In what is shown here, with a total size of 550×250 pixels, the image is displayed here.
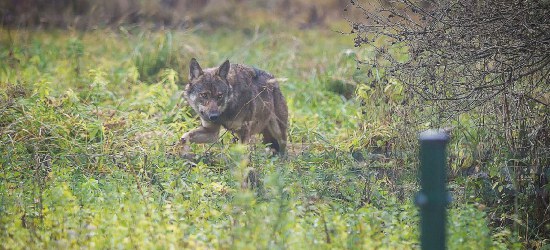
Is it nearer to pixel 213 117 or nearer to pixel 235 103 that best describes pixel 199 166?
pixel 213 117

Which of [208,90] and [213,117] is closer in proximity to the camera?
[213,117]

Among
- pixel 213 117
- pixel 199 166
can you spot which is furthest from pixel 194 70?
pixel 199 166

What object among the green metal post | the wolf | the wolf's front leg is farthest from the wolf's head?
the green metal post

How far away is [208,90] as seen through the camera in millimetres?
8781

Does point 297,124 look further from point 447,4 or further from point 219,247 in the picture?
point 219,247

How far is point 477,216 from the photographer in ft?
17.3

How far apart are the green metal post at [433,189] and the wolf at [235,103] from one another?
192 inches

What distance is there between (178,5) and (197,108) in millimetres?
12378

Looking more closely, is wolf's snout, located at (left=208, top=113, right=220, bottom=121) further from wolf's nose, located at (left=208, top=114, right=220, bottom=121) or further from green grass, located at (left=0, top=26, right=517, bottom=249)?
green grass, located at (left=0, top=26, right=517, bottom=249)

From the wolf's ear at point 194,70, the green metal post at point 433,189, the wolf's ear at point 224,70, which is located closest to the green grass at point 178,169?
the wolf's ear at point 194,70

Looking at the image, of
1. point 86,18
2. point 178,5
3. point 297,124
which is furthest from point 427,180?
point 178,5

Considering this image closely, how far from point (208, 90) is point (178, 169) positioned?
1752 mm

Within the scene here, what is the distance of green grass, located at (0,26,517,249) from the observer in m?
5.15

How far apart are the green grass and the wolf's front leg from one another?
16cm
